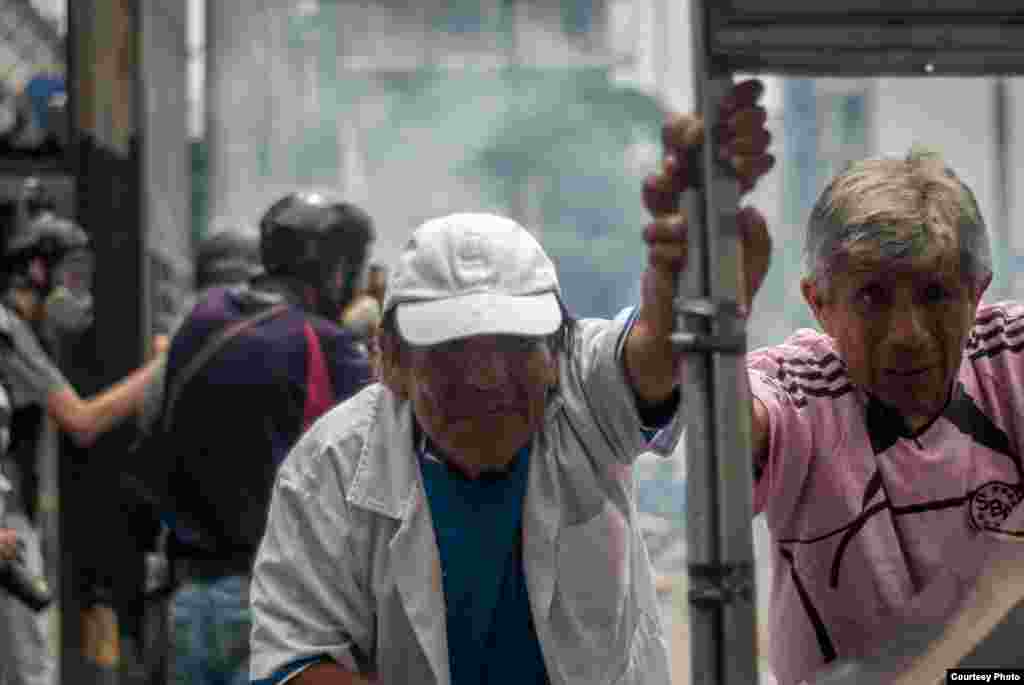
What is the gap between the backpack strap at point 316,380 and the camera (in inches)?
188

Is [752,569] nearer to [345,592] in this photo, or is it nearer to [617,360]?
[617,360]

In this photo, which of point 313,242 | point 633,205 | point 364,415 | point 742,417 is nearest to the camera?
point 742,417

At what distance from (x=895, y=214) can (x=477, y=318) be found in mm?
649

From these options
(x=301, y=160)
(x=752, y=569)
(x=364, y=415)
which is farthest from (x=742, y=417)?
(x=301, y=160)

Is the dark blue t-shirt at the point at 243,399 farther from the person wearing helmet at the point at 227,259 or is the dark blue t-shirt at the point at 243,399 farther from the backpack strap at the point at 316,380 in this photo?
the person wearing helmet at the point at 227,259

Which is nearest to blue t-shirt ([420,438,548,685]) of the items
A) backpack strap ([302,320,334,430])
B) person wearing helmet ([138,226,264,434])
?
backpack strap ([302,320,334,430])

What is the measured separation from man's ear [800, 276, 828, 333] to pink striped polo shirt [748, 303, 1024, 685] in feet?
0.24

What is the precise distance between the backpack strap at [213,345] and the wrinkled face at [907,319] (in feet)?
7.85

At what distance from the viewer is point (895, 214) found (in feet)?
8.89

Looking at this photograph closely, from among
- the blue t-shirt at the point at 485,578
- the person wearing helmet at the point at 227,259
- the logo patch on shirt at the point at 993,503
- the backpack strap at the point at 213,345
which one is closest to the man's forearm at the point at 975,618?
the logo patch on shirt at the point at 993,503

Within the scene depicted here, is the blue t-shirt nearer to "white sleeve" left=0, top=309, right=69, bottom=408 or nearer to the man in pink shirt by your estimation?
the man in pink shirt

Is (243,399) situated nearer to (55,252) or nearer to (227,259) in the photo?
(227,259)

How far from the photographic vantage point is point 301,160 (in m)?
23.0

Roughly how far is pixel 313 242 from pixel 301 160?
718 inches
